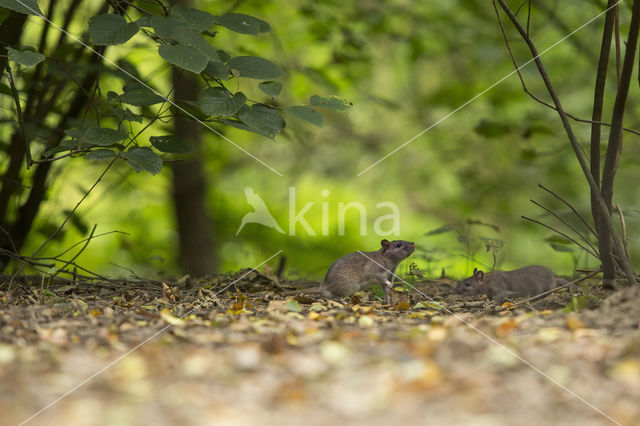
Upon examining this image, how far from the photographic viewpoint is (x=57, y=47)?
4.80 m

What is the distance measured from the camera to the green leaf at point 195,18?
3143mm

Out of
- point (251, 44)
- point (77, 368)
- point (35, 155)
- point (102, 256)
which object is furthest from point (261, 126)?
point (102, 256)

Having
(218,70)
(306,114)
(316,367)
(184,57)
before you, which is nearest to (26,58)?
(184,57)

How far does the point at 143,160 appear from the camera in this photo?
318 centimetres

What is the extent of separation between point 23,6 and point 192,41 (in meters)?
0.89

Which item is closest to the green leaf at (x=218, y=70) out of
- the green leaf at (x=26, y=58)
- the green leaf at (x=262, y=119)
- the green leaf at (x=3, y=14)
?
the green leaf at (x=262, y=119)

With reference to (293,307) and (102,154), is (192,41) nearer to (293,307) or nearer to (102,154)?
(102,154)

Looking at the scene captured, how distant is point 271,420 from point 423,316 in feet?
5.55

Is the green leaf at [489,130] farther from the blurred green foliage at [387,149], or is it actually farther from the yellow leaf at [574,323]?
the yellow leaf at [574,323]

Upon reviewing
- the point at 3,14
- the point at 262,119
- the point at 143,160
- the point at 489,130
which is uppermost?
the point at 3,14

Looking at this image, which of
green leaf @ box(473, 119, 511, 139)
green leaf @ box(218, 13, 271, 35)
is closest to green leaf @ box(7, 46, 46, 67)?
green leaf @ box(218, 13, 271, 35)

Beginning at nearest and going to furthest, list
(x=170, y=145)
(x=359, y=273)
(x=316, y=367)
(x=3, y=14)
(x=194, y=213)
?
(x=316, y=367) < (x=170, y=145) < (x=3, y=14) < (x=359, y=273) < (x=194, y=213)

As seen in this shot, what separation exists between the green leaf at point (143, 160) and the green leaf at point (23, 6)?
807 millimetres

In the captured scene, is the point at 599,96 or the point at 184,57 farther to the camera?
the point at 599,96
